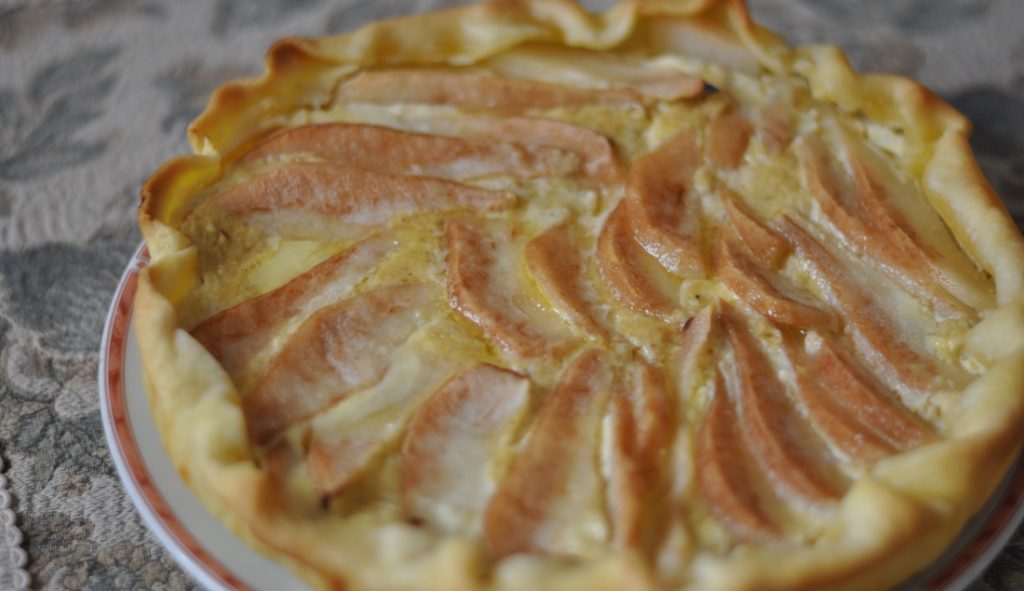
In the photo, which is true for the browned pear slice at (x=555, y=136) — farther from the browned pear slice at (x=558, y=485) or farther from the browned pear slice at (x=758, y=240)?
the browned pear slice at (x=558, y=485)

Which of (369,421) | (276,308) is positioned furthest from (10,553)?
(369,421)

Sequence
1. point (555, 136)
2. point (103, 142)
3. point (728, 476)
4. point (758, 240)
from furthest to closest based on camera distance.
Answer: point (103, 142), point (555, 136), point (758, 240), point (728, 476)

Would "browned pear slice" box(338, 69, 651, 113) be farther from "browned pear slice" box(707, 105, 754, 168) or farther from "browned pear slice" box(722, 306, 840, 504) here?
"browned pear slice" box(722, 306, 840, 504)

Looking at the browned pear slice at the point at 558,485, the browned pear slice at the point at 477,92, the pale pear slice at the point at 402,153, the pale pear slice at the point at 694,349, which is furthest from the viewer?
the browned pear slice at the point at 477,92

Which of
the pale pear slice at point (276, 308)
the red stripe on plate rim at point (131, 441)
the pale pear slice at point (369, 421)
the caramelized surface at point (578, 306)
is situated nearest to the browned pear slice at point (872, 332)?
the caramelized surface at point (578, 306)

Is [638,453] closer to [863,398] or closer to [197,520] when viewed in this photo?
[863,398]
